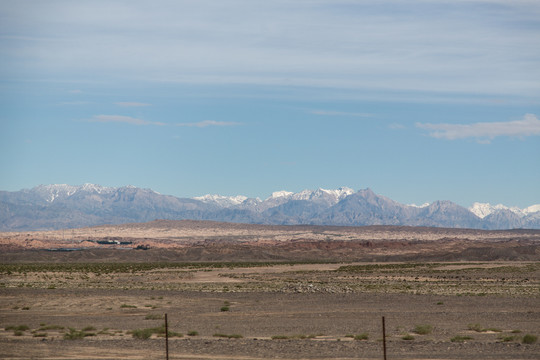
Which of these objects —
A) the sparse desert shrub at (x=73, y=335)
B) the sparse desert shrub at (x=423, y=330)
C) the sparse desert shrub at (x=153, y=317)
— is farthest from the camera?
the sparse desert shrub at (x=153, y=317)

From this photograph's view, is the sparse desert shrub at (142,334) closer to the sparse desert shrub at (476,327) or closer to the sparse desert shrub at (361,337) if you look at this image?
the sparse desert shrub at (361,337)

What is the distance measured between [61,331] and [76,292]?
81.2 feet

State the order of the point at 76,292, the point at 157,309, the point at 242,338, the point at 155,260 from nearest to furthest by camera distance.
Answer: the point at 242,338
the point at 157,309
the point at 76,292
the point at 155,260

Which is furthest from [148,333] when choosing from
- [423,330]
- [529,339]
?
[529,339]

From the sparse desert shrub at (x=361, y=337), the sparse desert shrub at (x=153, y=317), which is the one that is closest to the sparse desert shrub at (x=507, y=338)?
the sparse desert shrub at (x=361, y=337)

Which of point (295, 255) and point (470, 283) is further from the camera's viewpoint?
point (295, 255)

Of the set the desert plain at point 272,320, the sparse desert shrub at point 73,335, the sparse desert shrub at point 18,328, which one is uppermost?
the sparse desert shrub at point 18,328

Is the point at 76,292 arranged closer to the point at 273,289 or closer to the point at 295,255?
the point at 273,289

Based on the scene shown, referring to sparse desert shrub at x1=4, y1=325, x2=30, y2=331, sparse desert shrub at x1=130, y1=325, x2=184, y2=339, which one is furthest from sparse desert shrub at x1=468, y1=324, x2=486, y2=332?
sparse desert shrub at x1=4, y1=325, x2=30, y2=331

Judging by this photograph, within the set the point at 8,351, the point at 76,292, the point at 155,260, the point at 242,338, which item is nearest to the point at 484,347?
the point at 242,338

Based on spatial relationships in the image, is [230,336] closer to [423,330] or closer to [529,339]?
[423,330]

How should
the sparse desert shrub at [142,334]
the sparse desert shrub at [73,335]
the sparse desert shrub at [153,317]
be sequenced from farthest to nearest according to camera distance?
the sparse desert shrub at [153,317] < the sparse desert shrub at [142,334] < the sparse desert shrub at [73,335]

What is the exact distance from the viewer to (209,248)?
565 feet

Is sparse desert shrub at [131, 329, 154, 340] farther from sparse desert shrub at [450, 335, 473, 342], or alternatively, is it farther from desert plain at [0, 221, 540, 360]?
sparse desert shrub at [450, 335, 473, 342]
